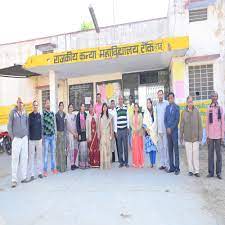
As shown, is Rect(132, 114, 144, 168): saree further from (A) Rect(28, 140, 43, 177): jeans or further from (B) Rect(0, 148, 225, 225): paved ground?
(A) Rect(28, 140, 43, 177): jeans

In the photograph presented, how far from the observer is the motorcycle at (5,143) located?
13128 millimetres

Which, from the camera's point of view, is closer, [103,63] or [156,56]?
[156,56]

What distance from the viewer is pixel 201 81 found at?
12422 mm

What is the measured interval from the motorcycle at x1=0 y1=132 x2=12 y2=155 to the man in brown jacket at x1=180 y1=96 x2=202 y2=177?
26.2 feet

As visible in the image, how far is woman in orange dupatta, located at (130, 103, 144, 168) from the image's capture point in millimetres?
8406

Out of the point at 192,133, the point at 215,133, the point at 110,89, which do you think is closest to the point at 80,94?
the point at 110,89

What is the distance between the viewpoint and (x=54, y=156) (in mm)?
8258

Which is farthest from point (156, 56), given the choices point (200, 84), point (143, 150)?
point (143, 150)

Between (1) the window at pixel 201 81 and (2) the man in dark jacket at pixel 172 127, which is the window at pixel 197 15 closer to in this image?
(1) the window at pixel 201 81

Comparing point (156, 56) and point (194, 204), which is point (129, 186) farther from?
point (156, 56)

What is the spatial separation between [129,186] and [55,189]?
56.8 inches

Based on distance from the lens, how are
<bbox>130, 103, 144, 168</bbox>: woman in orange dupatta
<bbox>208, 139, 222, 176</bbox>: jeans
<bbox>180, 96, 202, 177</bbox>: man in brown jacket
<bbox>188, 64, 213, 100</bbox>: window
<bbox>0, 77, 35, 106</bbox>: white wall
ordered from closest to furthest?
1. <bbox>208, 139, 222, 176</bbox>: jeans
2. <bbox>180, 96, 202, 177</bbox>: man in brown jacket
3. <bbox>130, 103, 144, 168</bbox>: woman in orange dupatta
4. <bbox>188, 64, 213, 100</bbox>: window
5. <bbox>0, 77, 35, 106</bbox>: white wall

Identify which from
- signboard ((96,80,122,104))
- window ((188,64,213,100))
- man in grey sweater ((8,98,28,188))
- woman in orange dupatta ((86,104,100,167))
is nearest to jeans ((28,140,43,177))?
man in grey sweater ((8,98,28,188))

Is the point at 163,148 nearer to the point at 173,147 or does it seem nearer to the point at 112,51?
the point at 173,147
